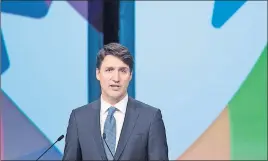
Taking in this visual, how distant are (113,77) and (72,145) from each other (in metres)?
0.24

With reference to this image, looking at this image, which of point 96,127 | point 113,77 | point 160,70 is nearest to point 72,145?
point 96,127

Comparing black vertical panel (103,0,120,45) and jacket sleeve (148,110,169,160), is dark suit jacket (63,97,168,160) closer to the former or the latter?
jacket sleeve (148,110,169,160)

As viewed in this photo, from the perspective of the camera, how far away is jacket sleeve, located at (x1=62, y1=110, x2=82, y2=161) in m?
1.47

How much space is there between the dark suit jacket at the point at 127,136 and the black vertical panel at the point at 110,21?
186 cm

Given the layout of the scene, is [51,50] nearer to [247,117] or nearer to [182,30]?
[182,30]

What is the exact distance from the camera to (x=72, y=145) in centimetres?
148

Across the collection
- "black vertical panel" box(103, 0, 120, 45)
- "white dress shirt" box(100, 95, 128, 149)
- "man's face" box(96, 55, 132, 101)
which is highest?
"black vertical panel" box(103, 0, 120, 45)

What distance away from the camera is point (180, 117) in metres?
3.29

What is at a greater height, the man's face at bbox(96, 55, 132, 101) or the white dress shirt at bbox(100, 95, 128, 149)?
the man's face at bbox(96, 55, 132, 101)

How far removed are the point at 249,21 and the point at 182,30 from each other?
1.48 feet

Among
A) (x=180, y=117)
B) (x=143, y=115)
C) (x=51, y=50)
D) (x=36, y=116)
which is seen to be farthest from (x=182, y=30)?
(x=143, y=115)

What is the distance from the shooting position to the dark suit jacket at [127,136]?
143 cm

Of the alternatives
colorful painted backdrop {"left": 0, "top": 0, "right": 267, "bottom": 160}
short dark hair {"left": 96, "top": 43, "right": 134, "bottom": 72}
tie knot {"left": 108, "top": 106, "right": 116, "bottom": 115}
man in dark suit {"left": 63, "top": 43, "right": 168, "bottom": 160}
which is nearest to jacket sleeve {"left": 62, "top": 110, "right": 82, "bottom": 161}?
man in dark suit {"left": 63, "top": 43, "right": 168, "bottom": 160}

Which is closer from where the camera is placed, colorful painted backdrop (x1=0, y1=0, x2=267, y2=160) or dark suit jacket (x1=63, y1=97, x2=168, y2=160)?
dark suit jacket (x1=63, y1=97, x2=168, y2=160)
